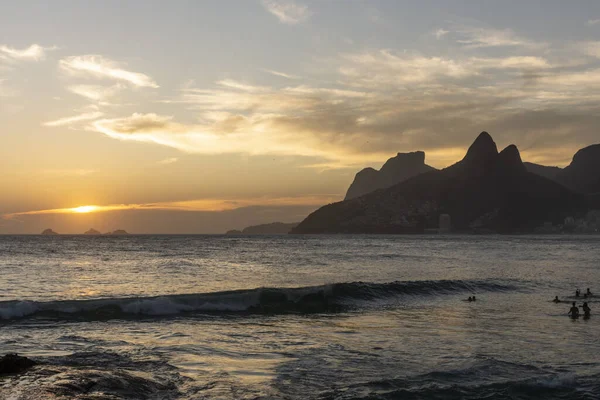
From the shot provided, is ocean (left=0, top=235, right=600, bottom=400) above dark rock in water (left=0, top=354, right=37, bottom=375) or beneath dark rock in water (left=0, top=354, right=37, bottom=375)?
beneath

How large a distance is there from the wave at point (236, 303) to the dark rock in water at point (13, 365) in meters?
15.1

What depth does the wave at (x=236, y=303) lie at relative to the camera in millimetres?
32938

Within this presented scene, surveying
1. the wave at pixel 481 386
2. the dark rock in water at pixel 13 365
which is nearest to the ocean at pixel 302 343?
the wave at pixel 481 386

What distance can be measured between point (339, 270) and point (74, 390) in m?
58.1

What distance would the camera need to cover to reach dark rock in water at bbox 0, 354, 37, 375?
16.8m

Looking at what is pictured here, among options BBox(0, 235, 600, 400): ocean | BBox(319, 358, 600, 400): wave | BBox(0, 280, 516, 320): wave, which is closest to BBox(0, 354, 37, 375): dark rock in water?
BBox(0, 235, 600, 400): ocean

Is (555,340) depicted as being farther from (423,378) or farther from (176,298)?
(176,298)

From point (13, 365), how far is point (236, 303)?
21.8m

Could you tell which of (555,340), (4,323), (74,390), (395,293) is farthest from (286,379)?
(395,293)

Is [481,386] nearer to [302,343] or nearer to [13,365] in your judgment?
[302,343]

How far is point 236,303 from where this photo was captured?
126ft

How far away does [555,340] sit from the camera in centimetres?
2570

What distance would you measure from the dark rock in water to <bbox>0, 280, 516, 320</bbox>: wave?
15.1 meters

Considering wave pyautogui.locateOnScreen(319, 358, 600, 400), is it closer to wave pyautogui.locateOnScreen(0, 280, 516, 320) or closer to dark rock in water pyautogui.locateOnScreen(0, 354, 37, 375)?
dark rock in water pyautogui.locateOnScreen(0, 354, 37, 375)
